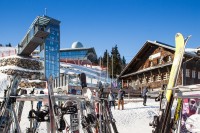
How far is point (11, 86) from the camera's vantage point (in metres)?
8.09

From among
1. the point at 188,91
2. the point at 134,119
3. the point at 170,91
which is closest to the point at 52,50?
the point at 134,119

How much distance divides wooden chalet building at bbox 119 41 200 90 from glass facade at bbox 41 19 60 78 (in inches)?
391

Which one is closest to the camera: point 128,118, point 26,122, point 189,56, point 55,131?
point 55,131

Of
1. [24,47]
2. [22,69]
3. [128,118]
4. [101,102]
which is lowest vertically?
[128,118]

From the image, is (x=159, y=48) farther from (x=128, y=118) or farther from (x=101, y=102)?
(x=101, y=102)

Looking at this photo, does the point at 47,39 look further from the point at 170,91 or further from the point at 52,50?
the point at 170,91

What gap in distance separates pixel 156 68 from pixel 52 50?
39.5 ft

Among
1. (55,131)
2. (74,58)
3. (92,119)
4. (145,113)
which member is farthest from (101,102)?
(74,58)

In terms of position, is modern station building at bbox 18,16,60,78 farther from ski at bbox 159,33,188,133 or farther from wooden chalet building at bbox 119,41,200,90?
ski at bbox 159,33,188,133

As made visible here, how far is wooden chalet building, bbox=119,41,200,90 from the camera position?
3522 cm

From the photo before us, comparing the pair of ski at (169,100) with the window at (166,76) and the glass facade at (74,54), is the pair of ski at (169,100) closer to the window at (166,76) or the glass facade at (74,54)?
the window at (166,76)

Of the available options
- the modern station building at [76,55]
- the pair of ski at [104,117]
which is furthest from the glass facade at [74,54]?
the pair of ski at [104,117]

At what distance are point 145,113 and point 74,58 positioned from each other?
2123 inches

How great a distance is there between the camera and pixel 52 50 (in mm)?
37438
